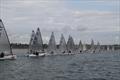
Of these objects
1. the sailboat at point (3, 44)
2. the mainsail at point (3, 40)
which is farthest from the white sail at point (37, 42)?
the mainsail at point (3, 40)

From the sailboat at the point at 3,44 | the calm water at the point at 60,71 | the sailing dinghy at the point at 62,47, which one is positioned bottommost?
the sailing dinghy at the point at 62,47

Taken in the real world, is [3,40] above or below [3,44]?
above

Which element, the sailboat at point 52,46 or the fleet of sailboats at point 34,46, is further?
the sailboat at point 52,46

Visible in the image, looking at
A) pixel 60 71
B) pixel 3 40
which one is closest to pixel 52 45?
pixel 3 40

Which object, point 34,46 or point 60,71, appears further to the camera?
point 34,46

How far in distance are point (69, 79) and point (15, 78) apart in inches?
351

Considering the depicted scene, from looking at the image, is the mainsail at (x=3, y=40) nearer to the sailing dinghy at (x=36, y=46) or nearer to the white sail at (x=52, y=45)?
the sailing dinghy at (x=36, y=46)

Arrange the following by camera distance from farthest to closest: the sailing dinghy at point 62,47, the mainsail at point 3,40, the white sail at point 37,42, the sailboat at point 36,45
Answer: the sailing dinghy at point 62,47 < the white sail at point 37,42 < the sailboat at point 36,45 < the mainsail at point 3,40

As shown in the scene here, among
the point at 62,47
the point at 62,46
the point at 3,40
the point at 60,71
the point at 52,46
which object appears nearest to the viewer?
the point at 60,71

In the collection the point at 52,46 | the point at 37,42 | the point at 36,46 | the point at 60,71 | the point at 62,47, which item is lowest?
the point at 62,47

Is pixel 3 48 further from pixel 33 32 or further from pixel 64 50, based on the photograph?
pixel 64 50

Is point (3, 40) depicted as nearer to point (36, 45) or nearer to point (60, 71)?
point (60, 71)

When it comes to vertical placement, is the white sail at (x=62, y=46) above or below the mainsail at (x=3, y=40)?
below

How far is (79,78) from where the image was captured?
54.5m
